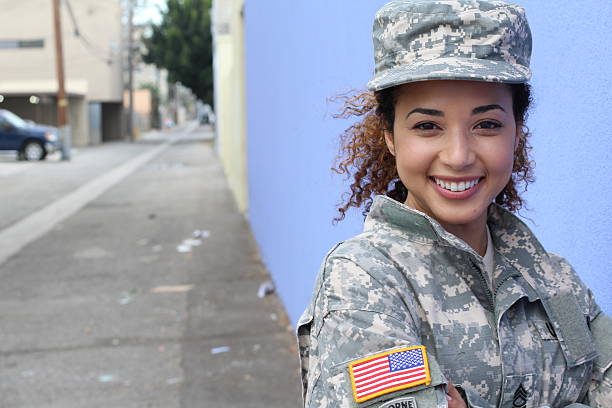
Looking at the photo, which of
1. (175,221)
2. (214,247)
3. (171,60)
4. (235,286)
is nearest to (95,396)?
(235,286)

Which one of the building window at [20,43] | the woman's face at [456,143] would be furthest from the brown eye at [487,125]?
the building window at [20,43]

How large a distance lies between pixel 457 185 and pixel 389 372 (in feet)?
1.16

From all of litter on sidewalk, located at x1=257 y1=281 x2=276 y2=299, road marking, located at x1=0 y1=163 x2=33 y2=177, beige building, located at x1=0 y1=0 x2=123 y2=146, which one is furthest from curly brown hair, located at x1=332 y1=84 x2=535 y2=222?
beige building, located at x1=0 y1=0 x2=123 y2=146

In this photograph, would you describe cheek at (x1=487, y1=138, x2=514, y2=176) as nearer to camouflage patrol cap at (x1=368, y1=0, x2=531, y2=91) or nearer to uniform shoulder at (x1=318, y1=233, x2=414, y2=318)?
camouflage patrol cap at (x1=368, y1=0, x2=531, y2=91)

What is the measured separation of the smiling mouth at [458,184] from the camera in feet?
4.04

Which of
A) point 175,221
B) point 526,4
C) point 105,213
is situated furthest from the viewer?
point 105,213

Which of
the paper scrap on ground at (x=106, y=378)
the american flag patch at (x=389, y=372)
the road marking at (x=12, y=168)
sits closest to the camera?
the american flag patch at (x=389, y=372)

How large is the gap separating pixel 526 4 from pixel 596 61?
0.38m

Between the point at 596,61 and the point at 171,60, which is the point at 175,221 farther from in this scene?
the point at 171,60

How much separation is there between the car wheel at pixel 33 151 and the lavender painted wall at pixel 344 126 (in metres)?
18.2

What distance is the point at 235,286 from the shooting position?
6758 millimetres

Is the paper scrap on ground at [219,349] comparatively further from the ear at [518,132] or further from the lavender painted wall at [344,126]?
the ear at [518,132]

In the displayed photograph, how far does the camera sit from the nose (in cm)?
120

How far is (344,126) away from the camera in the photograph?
312 cm
